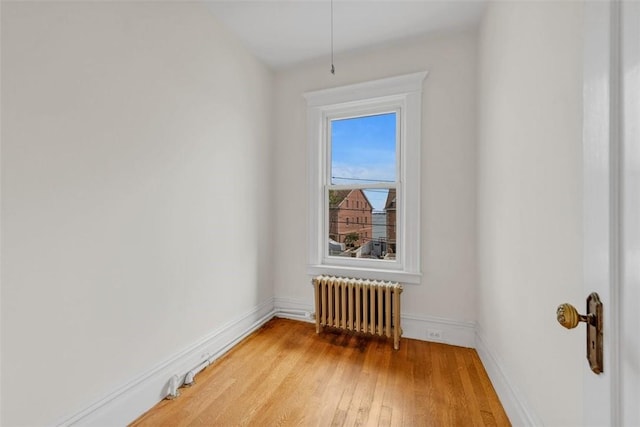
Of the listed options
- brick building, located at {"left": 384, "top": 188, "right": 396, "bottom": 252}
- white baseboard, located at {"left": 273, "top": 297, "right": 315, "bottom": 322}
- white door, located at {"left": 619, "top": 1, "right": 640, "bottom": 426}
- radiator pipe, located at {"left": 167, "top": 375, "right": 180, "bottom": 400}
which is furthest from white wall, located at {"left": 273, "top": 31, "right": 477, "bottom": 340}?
white door, located at {"left": 619, "top": 1, "right": 640, "bottom": 426}

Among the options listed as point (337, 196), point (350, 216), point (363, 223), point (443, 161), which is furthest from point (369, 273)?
point (443, 161)

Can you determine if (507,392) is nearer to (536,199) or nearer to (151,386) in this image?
(536,199)

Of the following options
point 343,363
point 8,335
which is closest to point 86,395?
point 8,335

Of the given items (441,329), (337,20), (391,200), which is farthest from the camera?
(391,200)

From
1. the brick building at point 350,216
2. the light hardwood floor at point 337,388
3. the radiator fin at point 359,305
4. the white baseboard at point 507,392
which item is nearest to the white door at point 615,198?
the white baseboard at point 507,392

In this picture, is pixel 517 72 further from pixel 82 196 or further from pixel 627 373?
pixel 82 196

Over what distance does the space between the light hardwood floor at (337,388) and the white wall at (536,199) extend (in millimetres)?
343

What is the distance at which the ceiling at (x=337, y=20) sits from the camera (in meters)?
2.14

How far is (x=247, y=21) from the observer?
7.64ft

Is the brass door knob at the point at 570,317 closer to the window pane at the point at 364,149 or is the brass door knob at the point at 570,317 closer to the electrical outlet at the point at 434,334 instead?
the electrical outlet at the point at 434,334

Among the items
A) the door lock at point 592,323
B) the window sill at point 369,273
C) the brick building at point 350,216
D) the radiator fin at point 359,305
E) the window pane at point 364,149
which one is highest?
the window pane at point 364,149

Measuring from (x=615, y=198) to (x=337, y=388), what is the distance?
1.89 metres

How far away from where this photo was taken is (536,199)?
52.1 inches

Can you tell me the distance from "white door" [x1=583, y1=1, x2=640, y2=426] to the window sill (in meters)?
2.01
